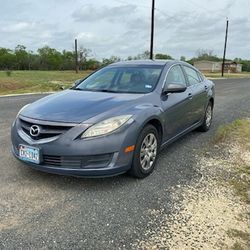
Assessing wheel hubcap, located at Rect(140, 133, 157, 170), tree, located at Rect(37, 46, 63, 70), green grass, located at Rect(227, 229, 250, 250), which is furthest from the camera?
tree, located at Rect(37, 46, 63, 70)

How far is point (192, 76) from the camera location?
6141 millimetres

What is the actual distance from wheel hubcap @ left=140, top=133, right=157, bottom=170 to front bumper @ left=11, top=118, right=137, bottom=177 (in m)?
0.37

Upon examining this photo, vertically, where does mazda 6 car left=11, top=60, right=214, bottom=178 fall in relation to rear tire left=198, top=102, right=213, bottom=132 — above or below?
above

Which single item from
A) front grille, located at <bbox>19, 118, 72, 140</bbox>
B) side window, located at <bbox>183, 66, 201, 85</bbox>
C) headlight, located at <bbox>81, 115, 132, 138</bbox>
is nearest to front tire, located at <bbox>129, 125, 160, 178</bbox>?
headlight, located at <bbox>81, 115, 132, 138</bbox>

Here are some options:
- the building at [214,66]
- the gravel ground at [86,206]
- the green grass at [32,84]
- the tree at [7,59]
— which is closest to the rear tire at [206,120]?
the gravel ground at [86,206]

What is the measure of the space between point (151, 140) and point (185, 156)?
1094 mm

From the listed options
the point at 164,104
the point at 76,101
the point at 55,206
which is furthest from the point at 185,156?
the point at 55,206

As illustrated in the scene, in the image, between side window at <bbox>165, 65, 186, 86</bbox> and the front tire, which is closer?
the front tire

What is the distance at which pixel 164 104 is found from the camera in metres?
4.61

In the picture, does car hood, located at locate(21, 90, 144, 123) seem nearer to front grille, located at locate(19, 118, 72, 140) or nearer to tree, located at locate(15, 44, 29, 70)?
front grille, located at locate(19, 118, 72, 140)

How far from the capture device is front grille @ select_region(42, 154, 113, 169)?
363cm

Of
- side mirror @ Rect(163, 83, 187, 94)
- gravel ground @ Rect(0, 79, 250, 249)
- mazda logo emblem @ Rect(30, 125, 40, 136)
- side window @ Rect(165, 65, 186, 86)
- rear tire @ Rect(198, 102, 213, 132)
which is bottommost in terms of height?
gravel ground @ Rect(0, 79, 250, 249)

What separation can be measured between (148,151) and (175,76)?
5.29ft

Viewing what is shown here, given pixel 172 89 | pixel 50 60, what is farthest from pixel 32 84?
pixel 50 60
